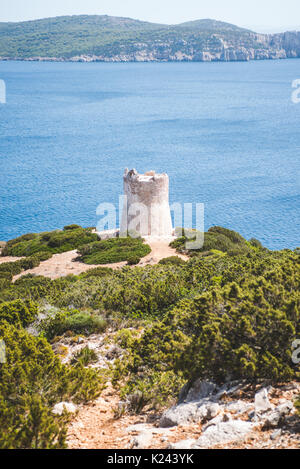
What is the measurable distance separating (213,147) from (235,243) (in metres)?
50.5

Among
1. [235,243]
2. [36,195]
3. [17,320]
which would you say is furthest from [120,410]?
[36,195]

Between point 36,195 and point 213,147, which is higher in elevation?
point 213,147

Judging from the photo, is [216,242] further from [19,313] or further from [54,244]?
[19,313]

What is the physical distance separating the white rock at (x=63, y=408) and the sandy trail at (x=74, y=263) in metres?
16.2

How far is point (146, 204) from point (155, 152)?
154 feet

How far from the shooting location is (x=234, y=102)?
121 meters

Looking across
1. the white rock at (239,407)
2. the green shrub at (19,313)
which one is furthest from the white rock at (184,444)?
the green shrub at (19,313)

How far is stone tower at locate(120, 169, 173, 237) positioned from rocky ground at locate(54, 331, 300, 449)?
20433 mm

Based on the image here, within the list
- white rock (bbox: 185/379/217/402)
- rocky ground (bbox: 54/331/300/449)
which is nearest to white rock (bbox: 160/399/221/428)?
rocky ground (bbox: 54/331/300/449)

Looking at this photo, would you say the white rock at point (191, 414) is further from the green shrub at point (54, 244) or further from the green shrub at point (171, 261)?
the green shrub at point (54, 244)

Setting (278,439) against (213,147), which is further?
(213,147)

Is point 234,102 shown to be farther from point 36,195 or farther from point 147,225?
point 147,225

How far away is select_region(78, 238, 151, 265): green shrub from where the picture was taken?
25.5 metres

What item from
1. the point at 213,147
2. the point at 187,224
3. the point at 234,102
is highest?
the point at 234,102
